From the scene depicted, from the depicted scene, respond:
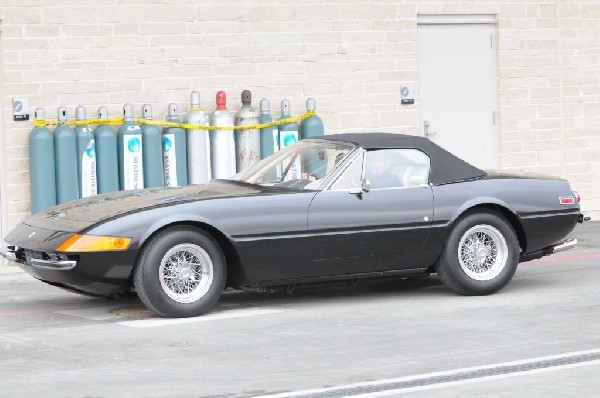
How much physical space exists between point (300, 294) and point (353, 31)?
5.27 meters

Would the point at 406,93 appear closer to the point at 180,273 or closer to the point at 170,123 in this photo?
the point at 170,123

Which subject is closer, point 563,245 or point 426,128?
point 563,245

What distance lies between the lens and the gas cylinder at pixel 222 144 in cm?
1441

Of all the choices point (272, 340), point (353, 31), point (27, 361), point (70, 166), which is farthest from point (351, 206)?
point (353, 31)

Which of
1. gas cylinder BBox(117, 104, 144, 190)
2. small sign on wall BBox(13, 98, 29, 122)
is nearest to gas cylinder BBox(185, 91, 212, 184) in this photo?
Answer: gas cylinder BBox(117, 104, 144, 190)

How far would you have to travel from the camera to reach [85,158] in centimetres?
1368

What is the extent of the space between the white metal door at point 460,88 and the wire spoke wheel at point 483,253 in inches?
215

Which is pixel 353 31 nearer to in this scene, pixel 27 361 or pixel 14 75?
pixel 14 75

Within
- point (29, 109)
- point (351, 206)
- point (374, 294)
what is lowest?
point (374, 294)

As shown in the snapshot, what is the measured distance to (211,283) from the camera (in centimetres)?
972

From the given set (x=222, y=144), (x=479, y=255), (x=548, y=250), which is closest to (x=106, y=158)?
(x=222, y=144)

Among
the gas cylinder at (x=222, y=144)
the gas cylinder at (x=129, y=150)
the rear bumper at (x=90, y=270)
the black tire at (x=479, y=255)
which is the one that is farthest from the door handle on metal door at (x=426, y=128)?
the rear bumper at (x=90, y=270)

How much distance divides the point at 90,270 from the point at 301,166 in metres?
2.08

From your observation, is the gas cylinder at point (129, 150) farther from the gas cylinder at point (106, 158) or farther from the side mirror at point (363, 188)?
the side mirror at point (363, 188)
